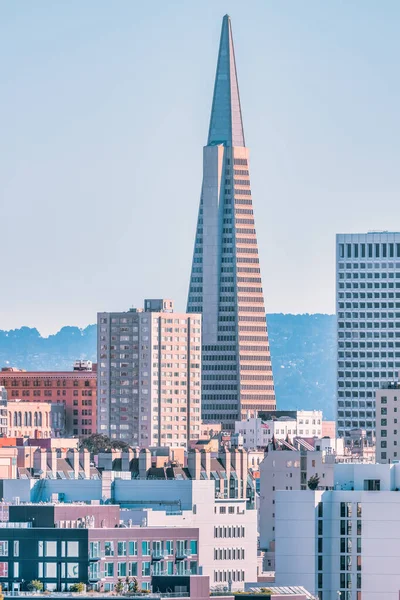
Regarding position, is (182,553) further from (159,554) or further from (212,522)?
(212,522)

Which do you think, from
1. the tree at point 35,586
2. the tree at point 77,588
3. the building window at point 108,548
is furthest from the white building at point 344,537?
the tree at point 35,586

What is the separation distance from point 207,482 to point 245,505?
7301 mm

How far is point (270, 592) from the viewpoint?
130 meters

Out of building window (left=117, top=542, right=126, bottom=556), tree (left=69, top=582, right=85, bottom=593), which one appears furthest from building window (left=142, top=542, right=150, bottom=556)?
tree (left=69, top=582, right=85, bottom=593)

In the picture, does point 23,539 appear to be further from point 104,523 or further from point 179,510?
point 179,510

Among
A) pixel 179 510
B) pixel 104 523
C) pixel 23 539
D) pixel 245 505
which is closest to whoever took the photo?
pixel 23 539

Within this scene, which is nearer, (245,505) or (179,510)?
(179,510)

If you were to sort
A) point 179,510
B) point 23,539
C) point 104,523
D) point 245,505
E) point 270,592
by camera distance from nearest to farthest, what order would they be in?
point 270,592, point 23,539, point 104,523, point 179,510, point 245,505

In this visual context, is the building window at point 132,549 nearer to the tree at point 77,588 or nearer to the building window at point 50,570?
the building window at point 50,570

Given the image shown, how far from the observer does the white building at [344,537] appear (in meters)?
149

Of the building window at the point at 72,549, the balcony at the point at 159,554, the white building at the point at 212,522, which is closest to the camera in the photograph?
the building window at the point at 72,549

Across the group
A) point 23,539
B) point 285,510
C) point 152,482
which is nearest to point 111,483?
point 152,482

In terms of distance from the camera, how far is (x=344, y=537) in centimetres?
15212

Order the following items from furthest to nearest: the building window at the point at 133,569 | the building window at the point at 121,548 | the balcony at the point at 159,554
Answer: the balcony at the point at 159,554 < the building window at the point at 133,569 < the building window at the point at 121,548
